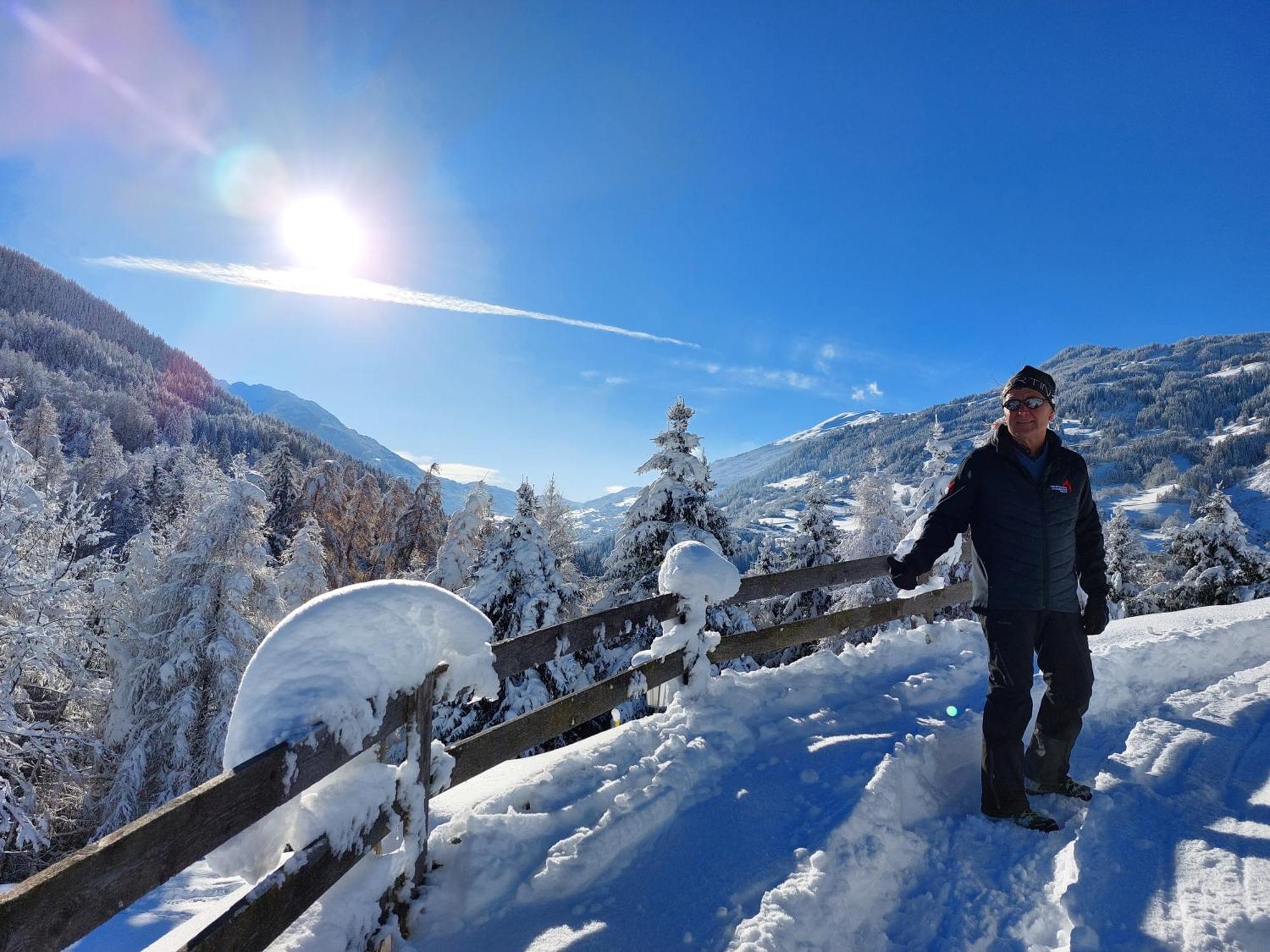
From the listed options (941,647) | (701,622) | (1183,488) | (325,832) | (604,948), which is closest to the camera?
(325,832)

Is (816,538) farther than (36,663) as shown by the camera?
Yes

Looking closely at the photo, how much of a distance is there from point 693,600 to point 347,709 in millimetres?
3198

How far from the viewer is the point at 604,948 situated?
8.96 feet

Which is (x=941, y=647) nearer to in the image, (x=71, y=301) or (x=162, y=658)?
(x=162, y=658)

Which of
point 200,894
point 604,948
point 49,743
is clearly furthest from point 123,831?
point 49,743

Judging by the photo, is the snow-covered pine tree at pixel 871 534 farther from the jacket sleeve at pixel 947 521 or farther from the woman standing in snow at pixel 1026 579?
the jacket sleeve at pixel 947 521

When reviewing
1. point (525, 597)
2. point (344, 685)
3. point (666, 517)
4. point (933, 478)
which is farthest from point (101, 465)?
point (344, 685)

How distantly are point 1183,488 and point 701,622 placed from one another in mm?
212065

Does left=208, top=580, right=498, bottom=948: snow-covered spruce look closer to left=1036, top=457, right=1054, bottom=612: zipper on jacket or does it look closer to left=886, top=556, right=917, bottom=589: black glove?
left=886, top=556, right=917, bottom=589: black glove

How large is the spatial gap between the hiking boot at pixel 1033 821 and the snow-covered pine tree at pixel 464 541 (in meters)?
18.9

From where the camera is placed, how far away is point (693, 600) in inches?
203

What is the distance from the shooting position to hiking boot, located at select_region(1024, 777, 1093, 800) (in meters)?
Result: 3.99

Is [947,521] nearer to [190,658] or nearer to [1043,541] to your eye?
[1043,541]

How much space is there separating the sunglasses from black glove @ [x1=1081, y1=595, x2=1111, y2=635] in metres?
1.30
